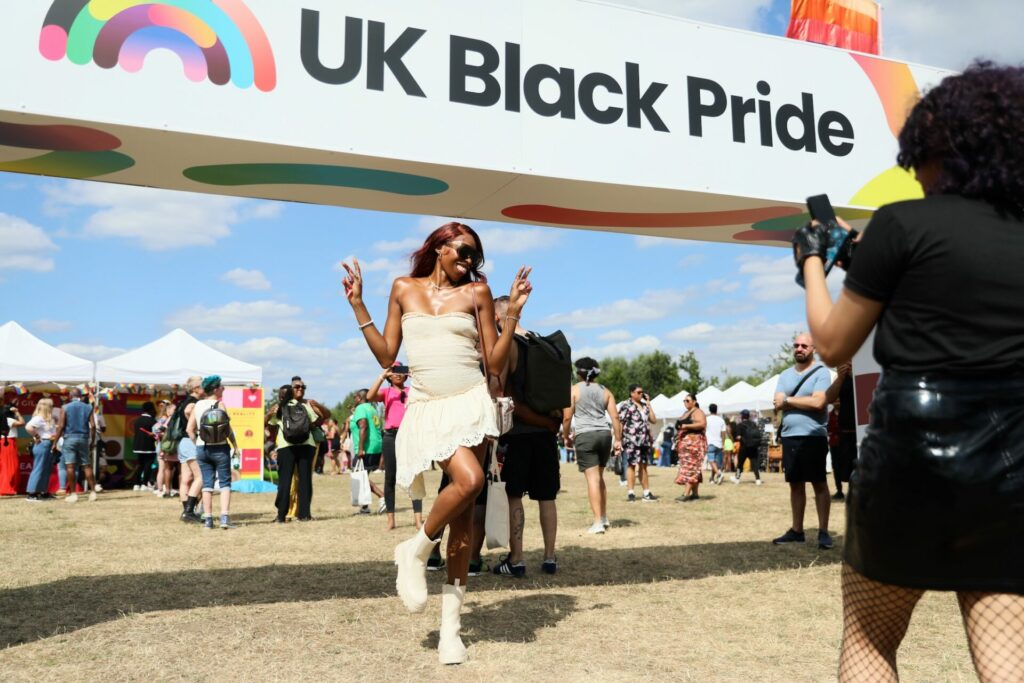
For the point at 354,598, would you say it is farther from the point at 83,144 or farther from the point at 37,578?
the point at 83,144

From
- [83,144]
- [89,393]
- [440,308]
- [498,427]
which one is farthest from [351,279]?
[89,393]

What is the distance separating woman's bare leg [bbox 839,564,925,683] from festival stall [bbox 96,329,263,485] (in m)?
18.3

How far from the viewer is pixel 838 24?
6625mm

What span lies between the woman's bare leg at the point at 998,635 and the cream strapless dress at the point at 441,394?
2593 mm

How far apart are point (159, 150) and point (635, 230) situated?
3429 mm

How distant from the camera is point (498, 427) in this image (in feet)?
14.3

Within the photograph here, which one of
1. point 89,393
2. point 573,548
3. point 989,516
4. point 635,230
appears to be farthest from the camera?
point 89,393

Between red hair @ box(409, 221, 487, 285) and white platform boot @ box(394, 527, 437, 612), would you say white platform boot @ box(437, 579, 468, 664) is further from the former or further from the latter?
red hair @ box(409, 221, 487, 285)

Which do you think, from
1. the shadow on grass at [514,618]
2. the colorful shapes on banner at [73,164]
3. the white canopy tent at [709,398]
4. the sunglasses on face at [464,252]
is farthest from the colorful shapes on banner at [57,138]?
the white canopy tent at [709,398]

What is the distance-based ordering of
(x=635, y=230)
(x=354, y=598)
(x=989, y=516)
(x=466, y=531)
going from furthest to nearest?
(x=635, y=230), (x=354, y=598), (x=466, y=531), (x=989, y=516)

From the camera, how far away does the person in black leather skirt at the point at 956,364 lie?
1.86 m

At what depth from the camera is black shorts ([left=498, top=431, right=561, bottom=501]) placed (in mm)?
6852

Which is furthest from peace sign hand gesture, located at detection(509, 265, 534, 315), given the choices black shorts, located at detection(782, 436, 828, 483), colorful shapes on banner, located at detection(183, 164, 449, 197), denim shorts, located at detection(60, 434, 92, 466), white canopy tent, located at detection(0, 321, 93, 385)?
white canopy tent, located at detection(0, 321, 93, 385)

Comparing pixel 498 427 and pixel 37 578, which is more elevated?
pixel 498 427
